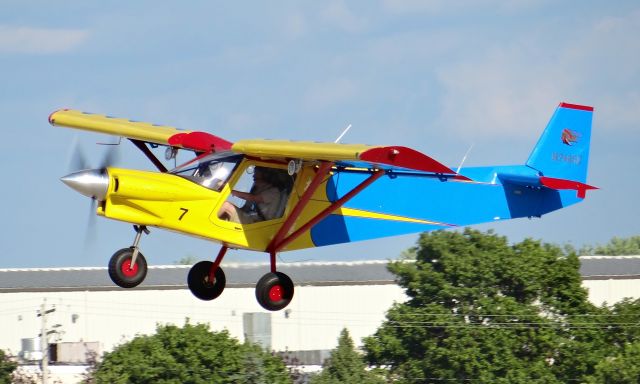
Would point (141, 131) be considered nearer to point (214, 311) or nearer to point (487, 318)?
point (487, 318)

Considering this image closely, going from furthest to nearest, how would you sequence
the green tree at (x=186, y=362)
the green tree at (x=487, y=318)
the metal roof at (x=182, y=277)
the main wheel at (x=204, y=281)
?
1. the metal roof at (x=182, y=277)
2. the green tree at (x=487, y=318)
3. the green tree at (x=186, y=362)
4. the main wheel at (x=204, y=281)

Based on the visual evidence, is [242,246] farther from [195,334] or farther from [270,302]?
[195,334]

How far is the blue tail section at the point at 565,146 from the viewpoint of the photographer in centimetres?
2292

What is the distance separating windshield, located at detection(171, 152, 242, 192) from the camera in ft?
63.0

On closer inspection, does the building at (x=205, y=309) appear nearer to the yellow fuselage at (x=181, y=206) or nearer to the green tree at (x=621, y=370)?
Result: the green tree at (x=621, y=370)

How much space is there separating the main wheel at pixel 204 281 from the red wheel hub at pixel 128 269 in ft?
4.98

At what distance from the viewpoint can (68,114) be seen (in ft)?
76.0

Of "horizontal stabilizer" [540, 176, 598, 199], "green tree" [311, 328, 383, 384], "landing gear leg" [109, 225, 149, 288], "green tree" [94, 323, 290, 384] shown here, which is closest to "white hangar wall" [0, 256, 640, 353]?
"green tree" [94, 323, 290, 384]

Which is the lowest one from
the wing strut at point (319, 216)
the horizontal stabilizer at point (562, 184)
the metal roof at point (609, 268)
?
the wing strut at point (319, 216)

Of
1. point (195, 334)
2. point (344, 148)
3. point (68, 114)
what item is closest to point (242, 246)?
point (344, 148)

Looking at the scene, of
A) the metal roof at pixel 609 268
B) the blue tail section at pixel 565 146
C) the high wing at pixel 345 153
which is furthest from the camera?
the metal roof at pixel 609 268

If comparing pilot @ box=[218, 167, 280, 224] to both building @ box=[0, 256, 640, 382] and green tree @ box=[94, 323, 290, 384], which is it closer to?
green tree @ box=[94, 323, 290, 384]

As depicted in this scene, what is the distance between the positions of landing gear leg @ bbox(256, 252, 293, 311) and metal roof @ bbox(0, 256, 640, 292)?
33119mm

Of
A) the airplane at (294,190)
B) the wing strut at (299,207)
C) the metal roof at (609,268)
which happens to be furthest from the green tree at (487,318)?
the wing strut at (299,207)
